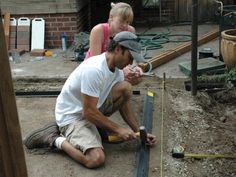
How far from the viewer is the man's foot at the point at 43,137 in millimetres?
3514

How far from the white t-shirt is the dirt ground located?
1.24ft

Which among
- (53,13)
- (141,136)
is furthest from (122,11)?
(53,13)

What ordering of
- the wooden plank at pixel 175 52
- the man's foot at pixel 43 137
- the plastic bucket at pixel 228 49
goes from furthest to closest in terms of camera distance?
the wooden plank at pixel 175 52 < the plastic bucket at pixel 228 49 < the man's foot at pixel 43 137

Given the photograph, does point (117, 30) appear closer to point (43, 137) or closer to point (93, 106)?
point (93, 106)

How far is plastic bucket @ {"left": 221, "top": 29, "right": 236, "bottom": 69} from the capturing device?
5.17 metres

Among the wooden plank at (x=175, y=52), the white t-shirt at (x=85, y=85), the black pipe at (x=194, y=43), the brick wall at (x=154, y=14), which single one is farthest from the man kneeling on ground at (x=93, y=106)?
the brick wall at (x=154, y=14)

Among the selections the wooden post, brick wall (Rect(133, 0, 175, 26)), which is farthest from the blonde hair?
brick wall (Rect(133, 0, 175, 26))

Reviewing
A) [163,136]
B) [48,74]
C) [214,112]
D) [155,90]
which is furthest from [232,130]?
[48,74]

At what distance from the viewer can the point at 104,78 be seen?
3.22 meters

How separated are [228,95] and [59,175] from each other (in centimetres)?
245

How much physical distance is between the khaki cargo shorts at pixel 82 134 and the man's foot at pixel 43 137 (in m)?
0.09

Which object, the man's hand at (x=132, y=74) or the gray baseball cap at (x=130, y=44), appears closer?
the gray baseball cap at (x=130, y=44)

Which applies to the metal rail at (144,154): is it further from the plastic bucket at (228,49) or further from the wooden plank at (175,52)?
the plastic bucket at (228,49)

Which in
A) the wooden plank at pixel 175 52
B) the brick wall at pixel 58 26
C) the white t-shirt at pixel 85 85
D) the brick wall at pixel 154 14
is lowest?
the white t-shirt at pixel 85 85
